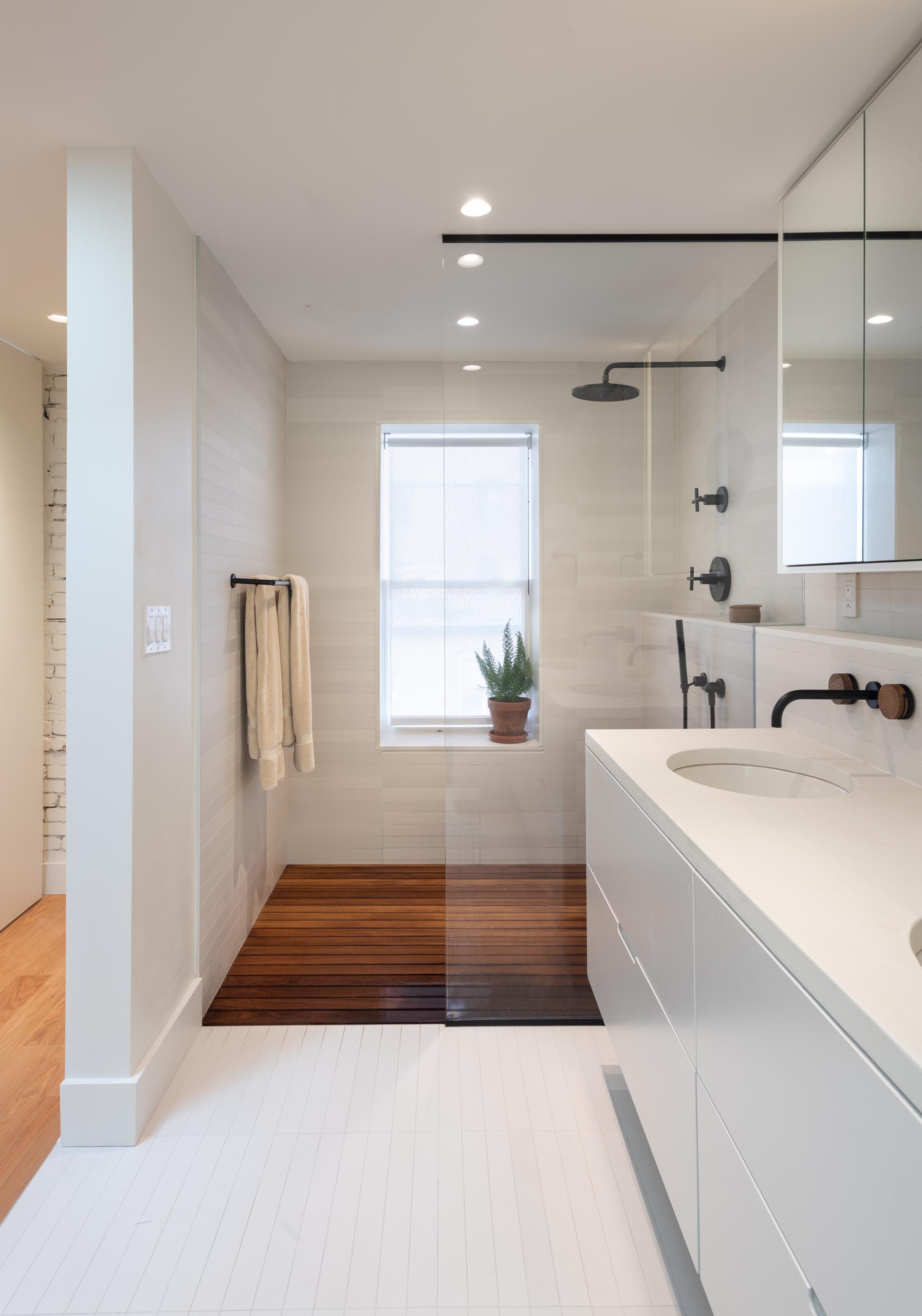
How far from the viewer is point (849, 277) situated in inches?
69.0

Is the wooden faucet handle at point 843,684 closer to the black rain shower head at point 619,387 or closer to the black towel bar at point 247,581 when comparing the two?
the black rain shower head at point 619,387

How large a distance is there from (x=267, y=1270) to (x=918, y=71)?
257 centimetres

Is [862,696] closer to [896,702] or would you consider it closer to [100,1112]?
[896,702]

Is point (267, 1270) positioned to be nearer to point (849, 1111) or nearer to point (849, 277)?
point (849, 1111)

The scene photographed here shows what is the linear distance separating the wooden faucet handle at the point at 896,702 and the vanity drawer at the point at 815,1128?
706 mm

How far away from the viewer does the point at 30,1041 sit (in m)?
2.37

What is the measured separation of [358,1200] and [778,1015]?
1.22 metres

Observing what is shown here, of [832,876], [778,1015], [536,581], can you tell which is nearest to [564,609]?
[536,581]

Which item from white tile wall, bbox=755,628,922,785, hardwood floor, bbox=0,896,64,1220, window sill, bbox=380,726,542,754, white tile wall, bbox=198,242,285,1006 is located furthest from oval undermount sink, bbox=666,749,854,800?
hardwood floor, bbox=0,896,64,1220

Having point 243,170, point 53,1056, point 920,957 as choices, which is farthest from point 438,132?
point 53,1056

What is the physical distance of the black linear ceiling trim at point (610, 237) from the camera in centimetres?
230

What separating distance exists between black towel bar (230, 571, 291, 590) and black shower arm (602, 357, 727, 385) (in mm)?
1349

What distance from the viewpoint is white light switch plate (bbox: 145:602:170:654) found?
199 cm

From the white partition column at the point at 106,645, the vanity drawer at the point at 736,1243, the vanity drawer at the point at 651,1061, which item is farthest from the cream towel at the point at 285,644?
the vanity drawer at the point at 736,1243
